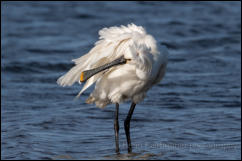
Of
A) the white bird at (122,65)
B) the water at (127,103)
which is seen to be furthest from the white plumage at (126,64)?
the water at (127,103)

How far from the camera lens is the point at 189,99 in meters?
11.3

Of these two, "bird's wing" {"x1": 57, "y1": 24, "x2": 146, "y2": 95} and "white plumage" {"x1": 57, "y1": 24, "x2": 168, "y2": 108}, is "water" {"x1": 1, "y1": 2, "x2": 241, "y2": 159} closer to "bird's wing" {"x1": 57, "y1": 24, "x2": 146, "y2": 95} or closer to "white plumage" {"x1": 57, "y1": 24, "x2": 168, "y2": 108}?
"white plumage" {"x1": 57, "y1": 24, "x2": 168, "y2": 108}

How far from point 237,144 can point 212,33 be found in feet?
34.9

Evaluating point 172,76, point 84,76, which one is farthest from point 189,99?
point 84,76

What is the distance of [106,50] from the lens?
24.8 ft

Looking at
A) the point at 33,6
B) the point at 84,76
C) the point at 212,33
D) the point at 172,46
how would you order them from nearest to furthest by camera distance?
the point at 84,76, the point at 172,46, the point at 212,33, the point at 33,6

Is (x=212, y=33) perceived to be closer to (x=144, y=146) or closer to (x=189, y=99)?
(x=189, y=99)

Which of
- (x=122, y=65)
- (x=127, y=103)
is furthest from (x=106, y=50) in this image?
(x=127, y=103)

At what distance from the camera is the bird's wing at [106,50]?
7480 mm

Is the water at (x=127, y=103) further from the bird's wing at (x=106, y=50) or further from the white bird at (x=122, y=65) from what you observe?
the bird's wing at (x=106, y=50)

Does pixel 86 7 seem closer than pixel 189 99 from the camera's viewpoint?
No

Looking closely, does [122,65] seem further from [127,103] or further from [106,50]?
[127,103]

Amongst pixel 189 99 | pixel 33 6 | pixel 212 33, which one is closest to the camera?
pixel 189 99

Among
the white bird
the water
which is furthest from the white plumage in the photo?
the water
